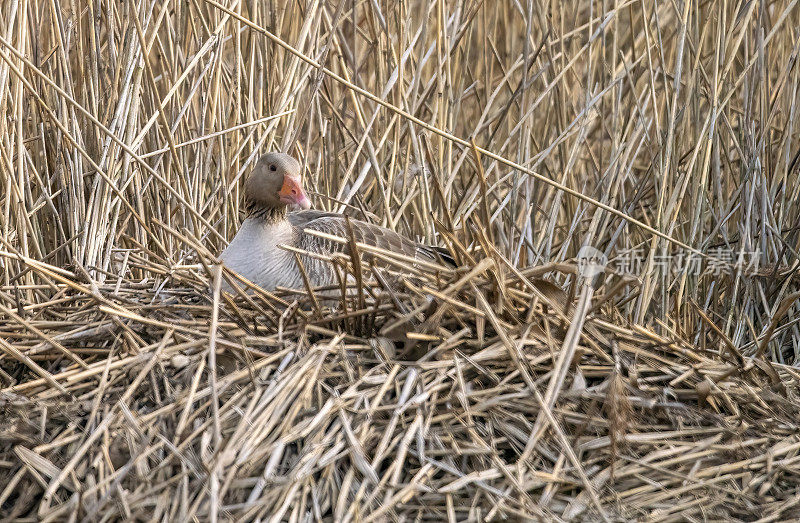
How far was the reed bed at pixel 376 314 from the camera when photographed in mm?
2275

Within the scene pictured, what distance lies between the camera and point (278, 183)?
350 centimetres

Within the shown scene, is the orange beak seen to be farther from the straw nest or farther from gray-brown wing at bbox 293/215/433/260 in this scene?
→ the straw nest

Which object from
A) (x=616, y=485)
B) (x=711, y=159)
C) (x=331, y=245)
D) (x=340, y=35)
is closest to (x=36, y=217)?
(x=331, y=245)

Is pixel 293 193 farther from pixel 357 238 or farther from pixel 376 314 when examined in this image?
pixel 376 314

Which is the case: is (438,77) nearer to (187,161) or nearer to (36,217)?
(187,161)

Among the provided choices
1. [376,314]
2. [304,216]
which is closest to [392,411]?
[376,314]

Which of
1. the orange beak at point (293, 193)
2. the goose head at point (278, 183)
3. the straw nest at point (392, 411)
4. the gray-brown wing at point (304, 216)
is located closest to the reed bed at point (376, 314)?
the straw nest at point (392, 411)

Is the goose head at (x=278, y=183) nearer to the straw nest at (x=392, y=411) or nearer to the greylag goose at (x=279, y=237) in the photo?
the greylag goose at (x=279, y=237)

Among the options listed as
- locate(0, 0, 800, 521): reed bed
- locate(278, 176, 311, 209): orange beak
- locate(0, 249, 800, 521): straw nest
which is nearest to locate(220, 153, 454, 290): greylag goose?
locate(278, 176, 311, 209): orange beak

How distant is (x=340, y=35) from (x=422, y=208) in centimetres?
87

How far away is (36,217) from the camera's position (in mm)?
3602

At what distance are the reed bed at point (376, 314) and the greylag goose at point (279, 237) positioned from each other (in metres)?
0.25

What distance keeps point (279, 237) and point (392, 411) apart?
1324 mm

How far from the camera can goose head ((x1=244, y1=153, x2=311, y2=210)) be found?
3477mm
